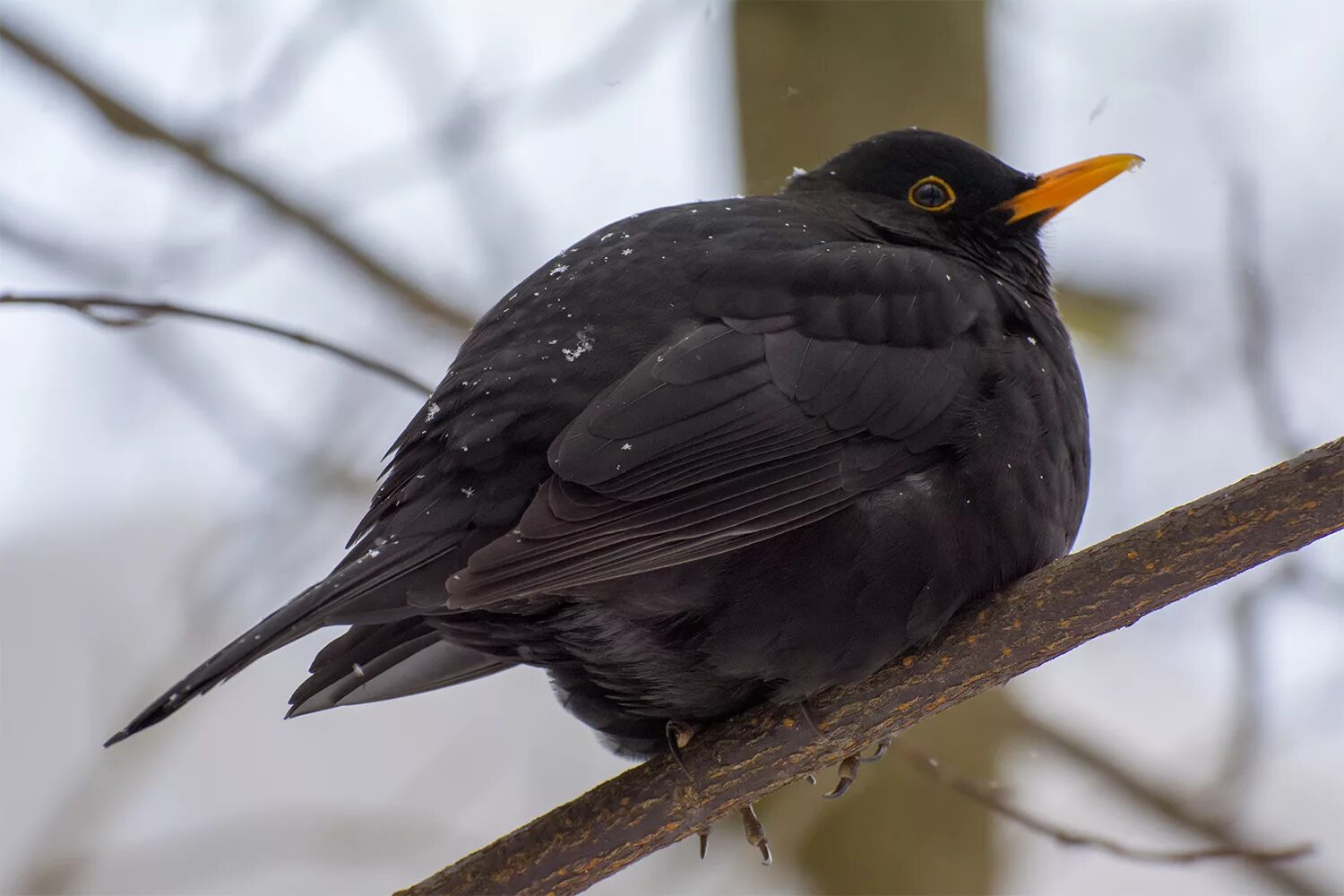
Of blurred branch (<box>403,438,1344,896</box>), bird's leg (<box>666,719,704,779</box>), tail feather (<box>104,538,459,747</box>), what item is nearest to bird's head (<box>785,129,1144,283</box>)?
blurred branch (<box>403,438,1344,896</box>)

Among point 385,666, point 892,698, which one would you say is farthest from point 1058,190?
point 385,666

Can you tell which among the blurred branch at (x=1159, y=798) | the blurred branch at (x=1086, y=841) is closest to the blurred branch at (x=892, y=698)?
the blurred branch at (x=1086, y=841)

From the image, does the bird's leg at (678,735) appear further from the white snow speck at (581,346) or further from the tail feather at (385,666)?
the white snow speck at (581,346)

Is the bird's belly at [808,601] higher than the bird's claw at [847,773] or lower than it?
higher

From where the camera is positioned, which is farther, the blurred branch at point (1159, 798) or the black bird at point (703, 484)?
the blurred branch at point (1159, 798)

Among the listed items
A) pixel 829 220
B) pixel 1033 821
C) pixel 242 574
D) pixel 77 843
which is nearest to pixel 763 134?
pixel 829 220

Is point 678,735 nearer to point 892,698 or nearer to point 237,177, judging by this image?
point 892,698

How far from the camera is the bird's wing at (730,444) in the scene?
2.32 m

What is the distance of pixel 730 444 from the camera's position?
249cm

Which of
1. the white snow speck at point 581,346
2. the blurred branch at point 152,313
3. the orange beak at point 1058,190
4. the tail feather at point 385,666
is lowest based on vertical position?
the tail feather at point 385,666

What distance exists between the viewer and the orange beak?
3484 mm

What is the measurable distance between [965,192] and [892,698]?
160cm

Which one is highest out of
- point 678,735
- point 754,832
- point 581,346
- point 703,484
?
point 581,346

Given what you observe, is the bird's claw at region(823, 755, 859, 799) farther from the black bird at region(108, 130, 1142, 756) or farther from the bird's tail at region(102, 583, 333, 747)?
the bird's tail at region(102, 583, 333, 747)
